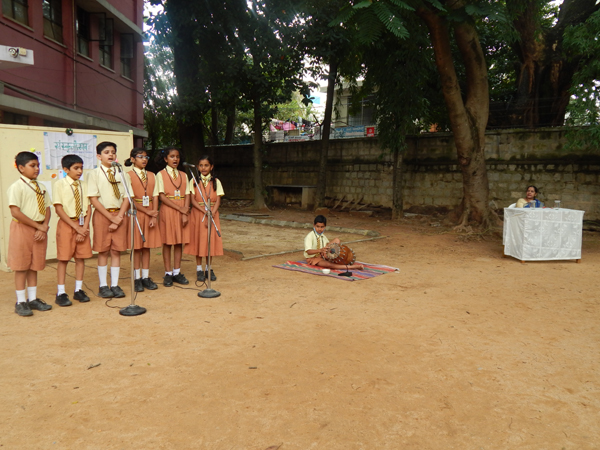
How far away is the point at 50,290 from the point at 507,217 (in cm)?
764

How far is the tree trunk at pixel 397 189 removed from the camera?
600 inches

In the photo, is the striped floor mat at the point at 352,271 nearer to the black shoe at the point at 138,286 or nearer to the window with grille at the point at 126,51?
the black shoe at the point at 138,286

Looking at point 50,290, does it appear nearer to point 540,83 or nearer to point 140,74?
point 140,74

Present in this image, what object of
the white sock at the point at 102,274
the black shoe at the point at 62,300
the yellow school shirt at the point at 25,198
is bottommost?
the black shoe at the point at 62,300

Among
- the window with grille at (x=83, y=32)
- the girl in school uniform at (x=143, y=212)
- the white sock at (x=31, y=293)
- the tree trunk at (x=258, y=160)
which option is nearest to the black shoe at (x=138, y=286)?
the girl in school uniform at (x=143, y=212)

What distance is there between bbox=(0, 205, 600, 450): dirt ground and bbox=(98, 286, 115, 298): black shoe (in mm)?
212

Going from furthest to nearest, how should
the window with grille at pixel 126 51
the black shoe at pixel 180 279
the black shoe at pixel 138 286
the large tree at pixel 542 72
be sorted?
the window with grille at pixel 126 51
the large tree at pixel 542 72
the black shoe at pixel 180 279
the black shoe at pixel 138 286

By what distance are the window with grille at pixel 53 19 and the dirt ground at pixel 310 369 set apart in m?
7.67

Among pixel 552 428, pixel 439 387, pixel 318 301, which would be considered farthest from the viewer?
pixel 318 301

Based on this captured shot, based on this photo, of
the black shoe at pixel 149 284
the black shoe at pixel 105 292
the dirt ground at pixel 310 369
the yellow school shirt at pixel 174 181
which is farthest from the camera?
the yellow school shirt at pixel 174 181

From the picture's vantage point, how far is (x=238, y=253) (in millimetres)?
8906

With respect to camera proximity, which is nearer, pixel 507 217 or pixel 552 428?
pixel 552 428

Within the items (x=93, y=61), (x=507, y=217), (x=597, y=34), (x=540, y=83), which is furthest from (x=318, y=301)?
(x=540, y=83)

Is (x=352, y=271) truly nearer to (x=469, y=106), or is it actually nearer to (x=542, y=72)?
(x=469, y=106)
